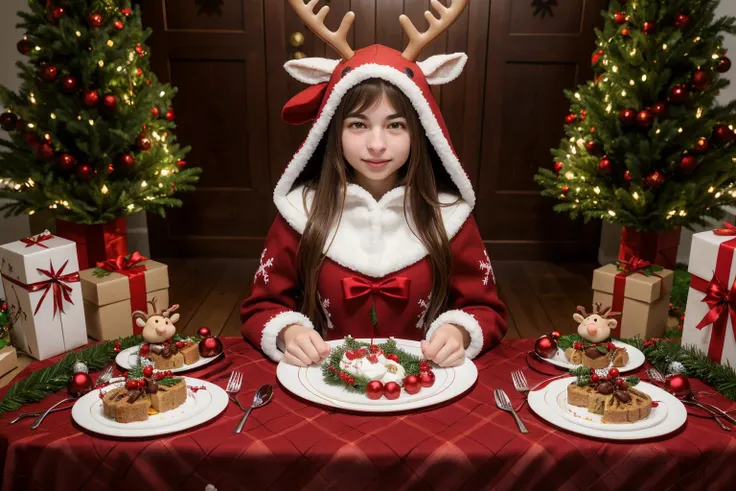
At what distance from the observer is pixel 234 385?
127 cm

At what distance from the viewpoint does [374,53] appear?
4.94 feet

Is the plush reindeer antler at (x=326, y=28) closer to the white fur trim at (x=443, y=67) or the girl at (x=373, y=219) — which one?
the girl at (x=373, y=219)

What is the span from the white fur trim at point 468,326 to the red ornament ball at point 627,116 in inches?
69.4

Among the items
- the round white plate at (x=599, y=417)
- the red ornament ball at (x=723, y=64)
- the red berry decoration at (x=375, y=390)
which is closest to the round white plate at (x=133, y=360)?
the red berry decoration at (x=375, y=390)

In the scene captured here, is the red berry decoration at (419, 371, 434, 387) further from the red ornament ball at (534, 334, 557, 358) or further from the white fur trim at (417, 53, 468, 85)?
the white fur trim at (417, 53, 468, 85)

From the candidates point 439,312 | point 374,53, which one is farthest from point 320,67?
point 439,312

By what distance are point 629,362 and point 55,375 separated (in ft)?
3.72

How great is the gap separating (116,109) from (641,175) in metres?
2.23

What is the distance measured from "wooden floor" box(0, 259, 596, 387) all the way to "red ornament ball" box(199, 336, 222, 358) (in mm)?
1886

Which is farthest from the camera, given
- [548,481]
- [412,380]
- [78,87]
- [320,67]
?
[78,87]

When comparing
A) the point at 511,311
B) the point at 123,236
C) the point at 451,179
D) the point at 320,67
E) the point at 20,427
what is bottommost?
the point at 511,311

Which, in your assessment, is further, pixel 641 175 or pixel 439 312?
pixel 641 175

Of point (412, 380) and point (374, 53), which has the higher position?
point (374, 53)

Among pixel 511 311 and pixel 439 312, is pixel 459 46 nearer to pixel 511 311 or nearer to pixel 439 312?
pixel 511 311
